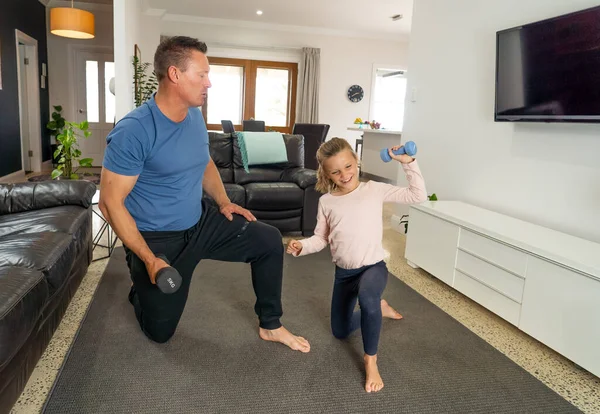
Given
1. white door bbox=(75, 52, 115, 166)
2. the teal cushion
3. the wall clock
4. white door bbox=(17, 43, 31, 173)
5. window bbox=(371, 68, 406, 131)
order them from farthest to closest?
window bbox=(371, 68, 406, 131) < the wall clock < white door bbox=(75, 52, 115, 166) < white door bbox=(17, 43, 31, 173) < the teal cushion

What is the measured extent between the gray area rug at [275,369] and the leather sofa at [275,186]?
1383 millimetres

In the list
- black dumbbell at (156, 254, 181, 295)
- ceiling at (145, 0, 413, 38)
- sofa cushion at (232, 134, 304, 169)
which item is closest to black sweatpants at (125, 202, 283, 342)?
black dumbbell at (156, 254, 181, 295)

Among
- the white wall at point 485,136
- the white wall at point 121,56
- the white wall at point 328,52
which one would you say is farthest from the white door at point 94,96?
the white wall at point 485,136

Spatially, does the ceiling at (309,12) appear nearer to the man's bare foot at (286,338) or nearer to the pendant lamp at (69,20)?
the pendant lamp at (69,20)

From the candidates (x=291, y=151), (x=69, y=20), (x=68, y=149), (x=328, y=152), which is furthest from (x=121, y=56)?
(x=328, y=152)

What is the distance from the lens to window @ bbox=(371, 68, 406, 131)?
955cm

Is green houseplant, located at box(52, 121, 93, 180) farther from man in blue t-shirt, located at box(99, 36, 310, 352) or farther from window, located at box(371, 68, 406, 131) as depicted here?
window, located at box(371, 68, 406, 131)

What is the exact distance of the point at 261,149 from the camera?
165 inches

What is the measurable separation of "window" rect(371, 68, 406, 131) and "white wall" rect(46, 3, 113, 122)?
510 cm

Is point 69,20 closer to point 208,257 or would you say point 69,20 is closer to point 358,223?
point 208,257

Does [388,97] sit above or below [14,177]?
above

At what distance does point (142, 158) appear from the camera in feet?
5.85

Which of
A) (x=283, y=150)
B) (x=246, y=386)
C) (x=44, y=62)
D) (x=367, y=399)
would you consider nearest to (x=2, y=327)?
(x=246, y=386)

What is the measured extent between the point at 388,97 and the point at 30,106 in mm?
6608
